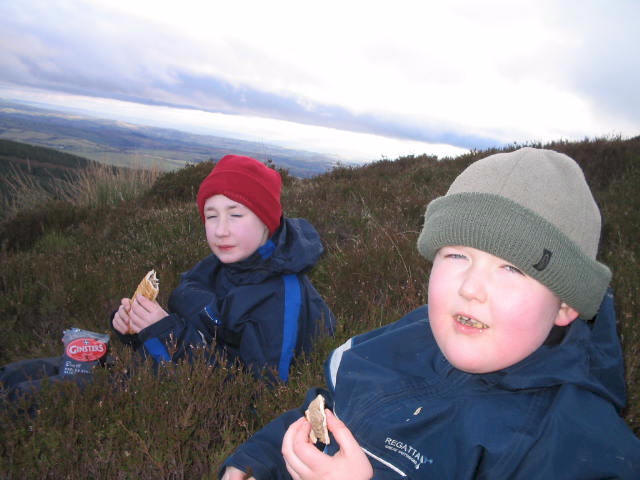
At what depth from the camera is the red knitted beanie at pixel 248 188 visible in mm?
3096

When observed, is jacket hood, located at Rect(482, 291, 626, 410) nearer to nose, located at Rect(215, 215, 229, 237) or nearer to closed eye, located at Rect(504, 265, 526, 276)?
closed eye, located at Rect(504, 265, 526, 276)

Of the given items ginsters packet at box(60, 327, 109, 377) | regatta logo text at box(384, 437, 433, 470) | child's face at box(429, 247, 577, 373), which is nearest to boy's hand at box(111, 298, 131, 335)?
ginsters packet at box(60, 327, 109, 377)

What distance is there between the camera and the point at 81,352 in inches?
112

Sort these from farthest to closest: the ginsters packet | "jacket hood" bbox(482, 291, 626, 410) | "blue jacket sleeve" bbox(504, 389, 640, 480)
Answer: the ginsters packet, "jacket hood" bbox(482, 291, 626, 410), "blue jacket sleeve" bbox(504, 389, 640, 480)

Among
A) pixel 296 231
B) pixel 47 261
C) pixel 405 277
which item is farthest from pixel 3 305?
pixel 405 277

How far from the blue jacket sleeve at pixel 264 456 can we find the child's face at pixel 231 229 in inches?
56.6

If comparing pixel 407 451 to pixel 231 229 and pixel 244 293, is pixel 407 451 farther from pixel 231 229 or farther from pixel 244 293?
pixel 231 229

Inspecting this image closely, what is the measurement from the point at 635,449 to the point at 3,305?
531 centimetres

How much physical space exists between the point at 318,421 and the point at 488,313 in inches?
24.2

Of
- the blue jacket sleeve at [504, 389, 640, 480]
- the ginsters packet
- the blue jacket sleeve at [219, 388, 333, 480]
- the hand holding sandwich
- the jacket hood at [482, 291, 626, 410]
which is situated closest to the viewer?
the blue jacket sleeve at [504, 389, 640, 480]

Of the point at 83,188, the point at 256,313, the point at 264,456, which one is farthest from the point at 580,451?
the point at 83,188

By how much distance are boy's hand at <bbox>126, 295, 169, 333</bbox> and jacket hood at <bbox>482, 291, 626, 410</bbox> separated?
6.98 ft

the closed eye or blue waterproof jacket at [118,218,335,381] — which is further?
blue waterproof jacket at [118,218,335,381]

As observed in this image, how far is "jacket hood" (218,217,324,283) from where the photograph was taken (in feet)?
9.87
